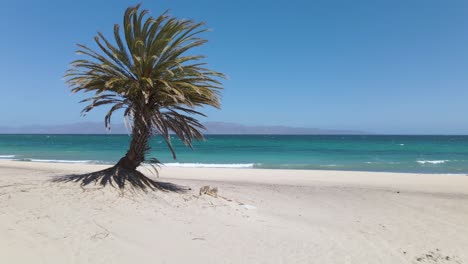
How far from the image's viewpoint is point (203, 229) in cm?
527

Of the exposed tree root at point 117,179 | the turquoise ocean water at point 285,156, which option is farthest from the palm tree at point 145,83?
the turquoise ocean water at point 285,156

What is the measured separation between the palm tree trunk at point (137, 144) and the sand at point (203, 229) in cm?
98

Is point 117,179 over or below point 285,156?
over

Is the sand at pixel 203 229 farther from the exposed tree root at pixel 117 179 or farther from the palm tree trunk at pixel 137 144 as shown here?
the palm tree trunk at pixel 137 144

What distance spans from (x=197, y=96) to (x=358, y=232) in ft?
14.3

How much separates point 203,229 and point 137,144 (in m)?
2.97

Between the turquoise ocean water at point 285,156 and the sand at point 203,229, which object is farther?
the turquoise ocean water at point 285,156

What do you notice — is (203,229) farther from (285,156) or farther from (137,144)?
(285,156)

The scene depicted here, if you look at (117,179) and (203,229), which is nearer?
(203,229)

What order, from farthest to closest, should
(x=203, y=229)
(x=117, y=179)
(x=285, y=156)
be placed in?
(x=285, y=156) < (x=117, y=179) < (x=203, y=229)

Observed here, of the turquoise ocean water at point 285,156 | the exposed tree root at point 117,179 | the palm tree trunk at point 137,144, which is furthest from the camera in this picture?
the turquoise ocean water at point 285,156

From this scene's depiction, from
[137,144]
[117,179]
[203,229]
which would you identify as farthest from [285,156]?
[203,229]

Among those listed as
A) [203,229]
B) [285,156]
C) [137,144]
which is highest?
[137,144]

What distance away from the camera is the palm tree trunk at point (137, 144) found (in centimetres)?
716
